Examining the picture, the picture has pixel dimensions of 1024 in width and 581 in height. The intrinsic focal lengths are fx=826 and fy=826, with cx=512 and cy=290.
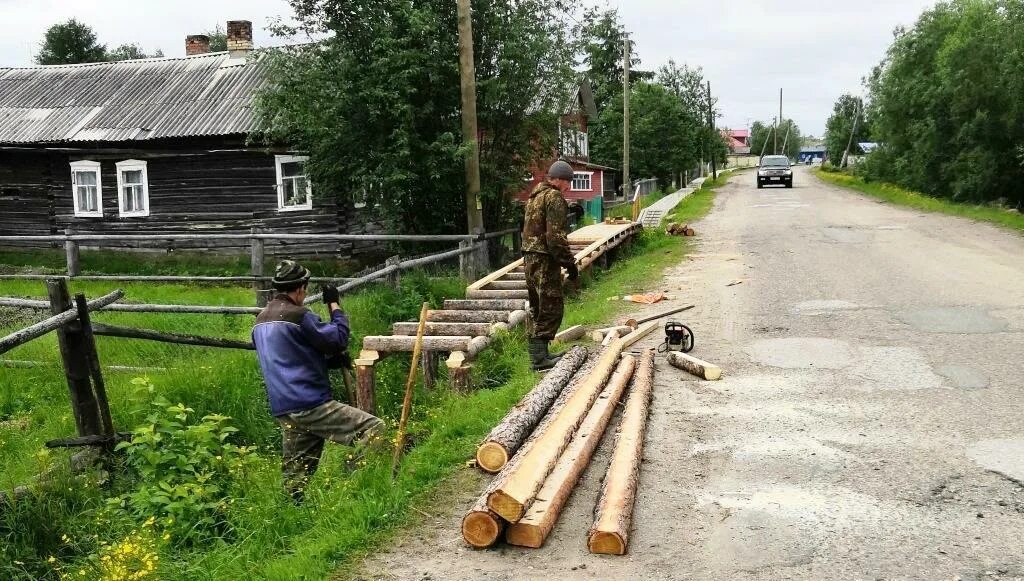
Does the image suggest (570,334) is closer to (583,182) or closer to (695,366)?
(695,366)

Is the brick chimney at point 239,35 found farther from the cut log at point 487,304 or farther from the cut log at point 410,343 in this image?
the cut log at point 410,343

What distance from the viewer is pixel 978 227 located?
1839 centimetres

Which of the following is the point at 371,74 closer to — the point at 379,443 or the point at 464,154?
the point at 464,154

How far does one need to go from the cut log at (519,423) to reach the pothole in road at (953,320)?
14.3 feet

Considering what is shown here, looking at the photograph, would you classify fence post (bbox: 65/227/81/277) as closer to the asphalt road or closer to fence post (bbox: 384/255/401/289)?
fence post (bbox: 384/255/401/289)

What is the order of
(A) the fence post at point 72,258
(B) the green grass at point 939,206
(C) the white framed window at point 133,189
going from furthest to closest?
(C) the white framed window at point 133,189 < (B) the green grass at point 939,206 < (A) the fence post at point 72,258

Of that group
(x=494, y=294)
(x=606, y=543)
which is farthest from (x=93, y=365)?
(x=494, y=294)

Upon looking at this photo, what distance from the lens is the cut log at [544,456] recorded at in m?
4.05

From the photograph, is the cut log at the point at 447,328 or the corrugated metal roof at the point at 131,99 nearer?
the cut log at the point at 447,328

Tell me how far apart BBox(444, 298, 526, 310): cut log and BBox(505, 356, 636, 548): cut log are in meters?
3.41

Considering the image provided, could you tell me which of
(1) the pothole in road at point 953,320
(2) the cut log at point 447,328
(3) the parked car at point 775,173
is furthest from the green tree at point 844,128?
(2) the cut log at point 447,328

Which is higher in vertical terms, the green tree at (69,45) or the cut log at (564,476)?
the green tree at (69,45)

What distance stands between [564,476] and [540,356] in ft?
9.85

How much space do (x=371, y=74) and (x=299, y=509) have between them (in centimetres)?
984
